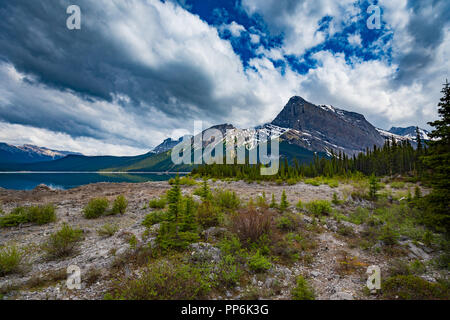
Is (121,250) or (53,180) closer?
(121,250)

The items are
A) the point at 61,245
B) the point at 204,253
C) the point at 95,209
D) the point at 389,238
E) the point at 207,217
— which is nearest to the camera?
the point at 204,253

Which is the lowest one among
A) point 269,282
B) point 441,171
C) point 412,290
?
point 269,282

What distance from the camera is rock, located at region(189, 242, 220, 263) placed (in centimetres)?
629

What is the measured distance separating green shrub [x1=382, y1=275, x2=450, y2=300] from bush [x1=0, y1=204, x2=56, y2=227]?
15.6 meters

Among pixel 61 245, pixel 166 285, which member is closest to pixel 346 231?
pixel 166 285

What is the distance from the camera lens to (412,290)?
4.58 meters

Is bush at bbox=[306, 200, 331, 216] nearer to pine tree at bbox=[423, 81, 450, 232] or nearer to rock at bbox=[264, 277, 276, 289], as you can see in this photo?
pine tree at bbox=[423, 81, 450, 232]

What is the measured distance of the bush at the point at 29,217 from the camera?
9483 mm

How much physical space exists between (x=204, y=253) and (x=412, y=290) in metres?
5.95

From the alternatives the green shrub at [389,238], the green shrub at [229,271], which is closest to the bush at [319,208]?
the green shrub at [389,238]

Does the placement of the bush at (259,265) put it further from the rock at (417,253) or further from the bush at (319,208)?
the bush at (319,208)

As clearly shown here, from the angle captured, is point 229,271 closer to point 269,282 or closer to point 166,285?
point 269,282

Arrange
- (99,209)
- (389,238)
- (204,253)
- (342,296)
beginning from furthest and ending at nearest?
(99,209) < (389,238) < (204,253) < (342,296)

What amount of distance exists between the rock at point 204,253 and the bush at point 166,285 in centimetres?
93
